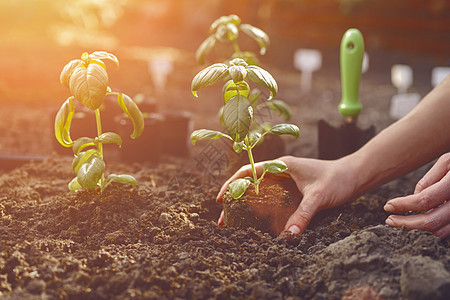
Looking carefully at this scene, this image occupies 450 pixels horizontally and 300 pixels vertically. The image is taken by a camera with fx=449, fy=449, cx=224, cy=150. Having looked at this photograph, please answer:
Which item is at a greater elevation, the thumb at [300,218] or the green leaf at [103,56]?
the green leaf at [103,56]

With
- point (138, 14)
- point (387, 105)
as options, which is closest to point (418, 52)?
point (387, 105)

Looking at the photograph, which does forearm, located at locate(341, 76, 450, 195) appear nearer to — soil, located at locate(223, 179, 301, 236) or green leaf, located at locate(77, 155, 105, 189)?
soil, located at locate(223, 179, 301, 236)

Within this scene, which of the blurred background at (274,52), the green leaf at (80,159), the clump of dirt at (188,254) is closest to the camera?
the clump of dirt at (188,254)

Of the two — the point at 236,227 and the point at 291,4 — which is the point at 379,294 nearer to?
the point at 236,227

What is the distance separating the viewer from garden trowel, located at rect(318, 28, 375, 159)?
230cm

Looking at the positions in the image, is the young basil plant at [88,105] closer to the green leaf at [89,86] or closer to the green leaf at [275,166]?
the green leaf at [89,86]

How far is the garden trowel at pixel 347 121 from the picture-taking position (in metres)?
2.30

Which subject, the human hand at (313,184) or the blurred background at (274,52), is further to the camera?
the blurred background at (274,52)

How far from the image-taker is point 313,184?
1848 millimetres

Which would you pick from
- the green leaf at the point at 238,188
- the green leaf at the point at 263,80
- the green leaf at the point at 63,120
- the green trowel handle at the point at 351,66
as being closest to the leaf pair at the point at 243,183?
the green leaf at the point at 238,188

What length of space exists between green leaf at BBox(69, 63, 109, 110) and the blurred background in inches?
65.3

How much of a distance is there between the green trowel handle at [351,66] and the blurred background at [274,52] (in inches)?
23.8

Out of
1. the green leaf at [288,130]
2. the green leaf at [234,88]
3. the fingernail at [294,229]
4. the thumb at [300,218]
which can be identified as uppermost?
the green leaf at [234,88]

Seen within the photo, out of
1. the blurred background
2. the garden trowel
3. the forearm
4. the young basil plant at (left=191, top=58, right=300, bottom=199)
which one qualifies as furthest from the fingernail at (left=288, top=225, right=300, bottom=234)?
the blurred background
